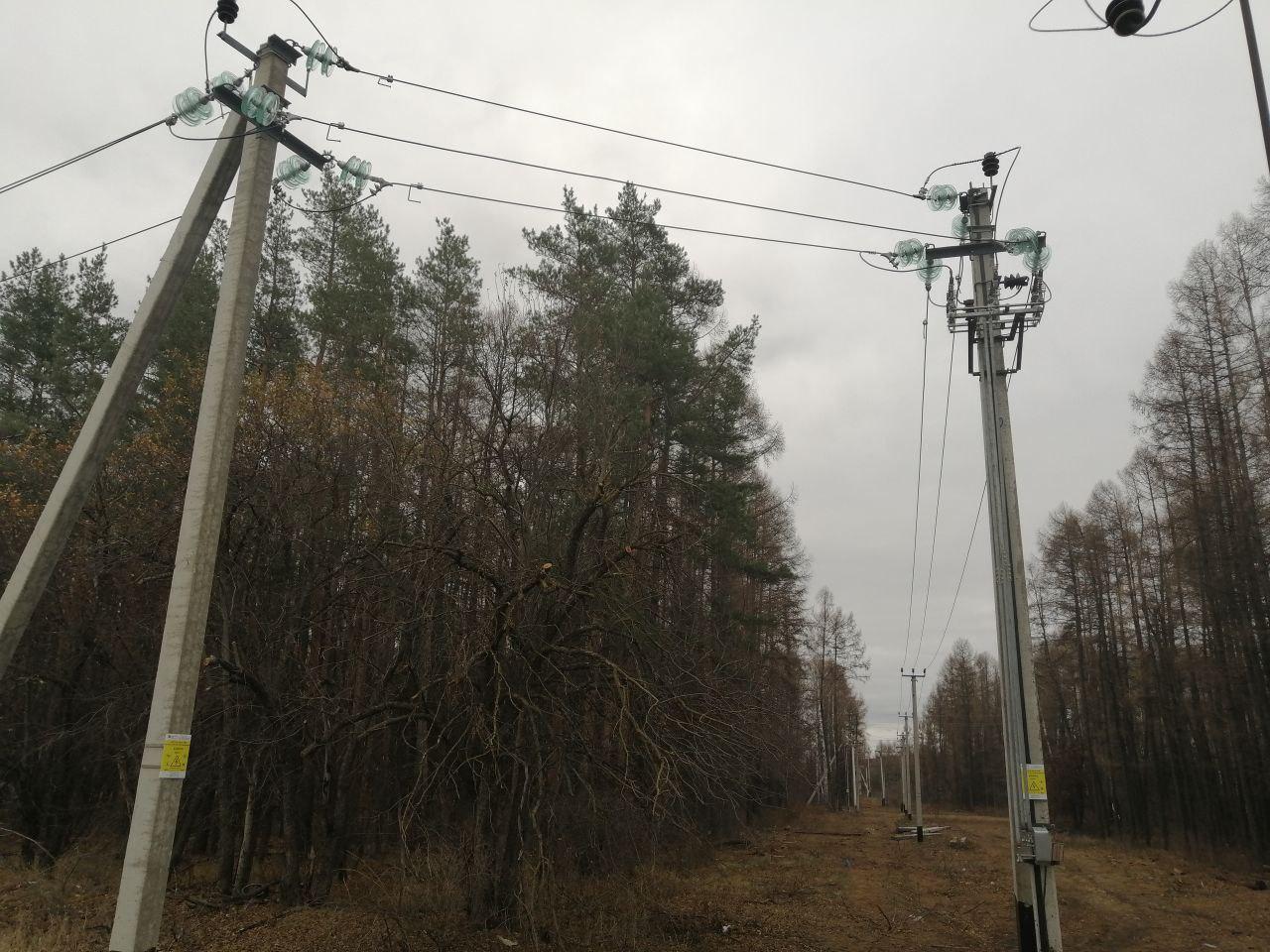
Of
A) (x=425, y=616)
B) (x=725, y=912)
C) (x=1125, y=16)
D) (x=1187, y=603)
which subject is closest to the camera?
(x=1125, y=16)

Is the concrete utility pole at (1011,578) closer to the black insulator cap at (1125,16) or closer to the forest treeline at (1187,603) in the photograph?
the black insulator cap at (1125,16)

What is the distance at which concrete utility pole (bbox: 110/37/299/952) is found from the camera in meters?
5.81

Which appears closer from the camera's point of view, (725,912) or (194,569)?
(194,569)

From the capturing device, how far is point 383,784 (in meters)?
14.5

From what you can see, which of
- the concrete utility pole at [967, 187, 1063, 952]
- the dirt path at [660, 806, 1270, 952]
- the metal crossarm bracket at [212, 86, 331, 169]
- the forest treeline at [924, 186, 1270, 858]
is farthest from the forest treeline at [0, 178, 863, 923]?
the forest treeline at [924, 186, 1270, 858]

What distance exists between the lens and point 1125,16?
5578 mm

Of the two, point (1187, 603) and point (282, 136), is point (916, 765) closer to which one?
point (1187, 603)

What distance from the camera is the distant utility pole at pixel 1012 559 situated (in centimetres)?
873

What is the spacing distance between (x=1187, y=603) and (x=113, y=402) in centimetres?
3353

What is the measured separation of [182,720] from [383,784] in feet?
29.6

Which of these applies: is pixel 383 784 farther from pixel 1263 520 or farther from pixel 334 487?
pixel 1263 520

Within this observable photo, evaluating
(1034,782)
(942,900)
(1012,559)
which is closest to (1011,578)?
(1012,559)

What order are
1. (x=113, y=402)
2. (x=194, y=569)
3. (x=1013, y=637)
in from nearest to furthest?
1. (x=194, y=569)
2. (x=113, y=402)
3. (x=1013, y=637)

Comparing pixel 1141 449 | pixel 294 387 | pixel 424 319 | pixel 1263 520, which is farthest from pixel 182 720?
pixel 1141 449
